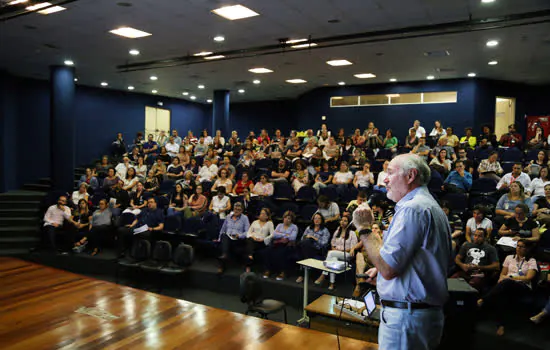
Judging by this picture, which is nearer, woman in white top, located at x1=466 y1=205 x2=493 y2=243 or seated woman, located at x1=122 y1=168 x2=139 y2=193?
woman in white top, located at x1=466 y1=205 x2=493 y2=243

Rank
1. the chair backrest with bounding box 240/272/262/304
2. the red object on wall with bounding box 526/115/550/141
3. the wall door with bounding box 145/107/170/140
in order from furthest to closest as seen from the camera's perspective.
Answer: the wall door with bounding box 145/107/170/140, the red object on wall with bounding box 526/115/550/141, the chair backrest with bounding box 240/272/262/304

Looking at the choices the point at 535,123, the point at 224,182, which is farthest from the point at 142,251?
the point at 535,123

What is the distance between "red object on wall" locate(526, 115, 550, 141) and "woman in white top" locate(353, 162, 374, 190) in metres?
8.55

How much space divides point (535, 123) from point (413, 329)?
47.4 ft

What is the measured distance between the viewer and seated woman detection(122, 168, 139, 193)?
9797 millimetres

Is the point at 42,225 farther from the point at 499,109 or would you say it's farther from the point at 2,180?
the point at 499,109

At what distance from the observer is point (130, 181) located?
9977 millimetres

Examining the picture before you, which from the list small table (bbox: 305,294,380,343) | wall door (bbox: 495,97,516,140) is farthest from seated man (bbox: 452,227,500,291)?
wall door (bbox: 495,97,516,140)

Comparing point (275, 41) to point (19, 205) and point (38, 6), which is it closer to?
point (38, 6)

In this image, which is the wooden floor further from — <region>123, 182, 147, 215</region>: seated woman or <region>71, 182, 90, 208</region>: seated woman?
<region>71, 182, 90, 208</region>: seated woman

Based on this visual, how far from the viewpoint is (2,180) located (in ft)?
38.4

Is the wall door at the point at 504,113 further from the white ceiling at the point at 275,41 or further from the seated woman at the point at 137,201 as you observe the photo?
the seated woman at the point at 137,201

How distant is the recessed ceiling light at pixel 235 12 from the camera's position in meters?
6.30

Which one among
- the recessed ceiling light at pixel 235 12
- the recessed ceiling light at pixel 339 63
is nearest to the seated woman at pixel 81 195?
the recessed ceiling light at pixel 235 12
